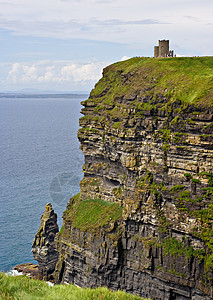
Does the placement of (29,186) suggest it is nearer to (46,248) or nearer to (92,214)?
(46,248)

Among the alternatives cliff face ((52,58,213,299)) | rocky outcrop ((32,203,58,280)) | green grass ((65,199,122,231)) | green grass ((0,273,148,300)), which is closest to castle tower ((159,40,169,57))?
cliff face ((52,58,213,299))

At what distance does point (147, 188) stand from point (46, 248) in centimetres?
2724

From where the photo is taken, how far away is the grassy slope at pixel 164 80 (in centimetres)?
4778

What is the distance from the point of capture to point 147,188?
50.8m

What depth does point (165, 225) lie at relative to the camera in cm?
4853

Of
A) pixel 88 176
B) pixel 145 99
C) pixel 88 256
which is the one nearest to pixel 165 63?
pixel 145 99

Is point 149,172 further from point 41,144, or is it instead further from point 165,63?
point 41,144

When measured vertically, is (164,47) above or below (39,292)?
above

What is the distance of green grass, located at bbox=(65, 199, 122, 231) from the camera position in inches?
2208

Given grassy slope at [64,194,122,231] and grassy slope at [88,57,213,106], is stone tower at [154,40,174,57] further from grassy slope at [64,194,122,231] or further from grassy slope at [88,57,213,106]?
grassy slope at [64,194,122,231]

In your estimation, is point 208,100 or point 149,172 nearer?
point 208,100

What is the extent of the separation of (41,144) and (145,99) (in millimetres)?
134668

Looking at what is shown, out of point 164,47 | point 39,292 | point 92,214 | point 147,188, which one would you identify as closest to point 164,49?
point 164,47

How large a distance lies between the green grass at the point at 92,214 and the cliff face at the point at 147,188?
19cm
